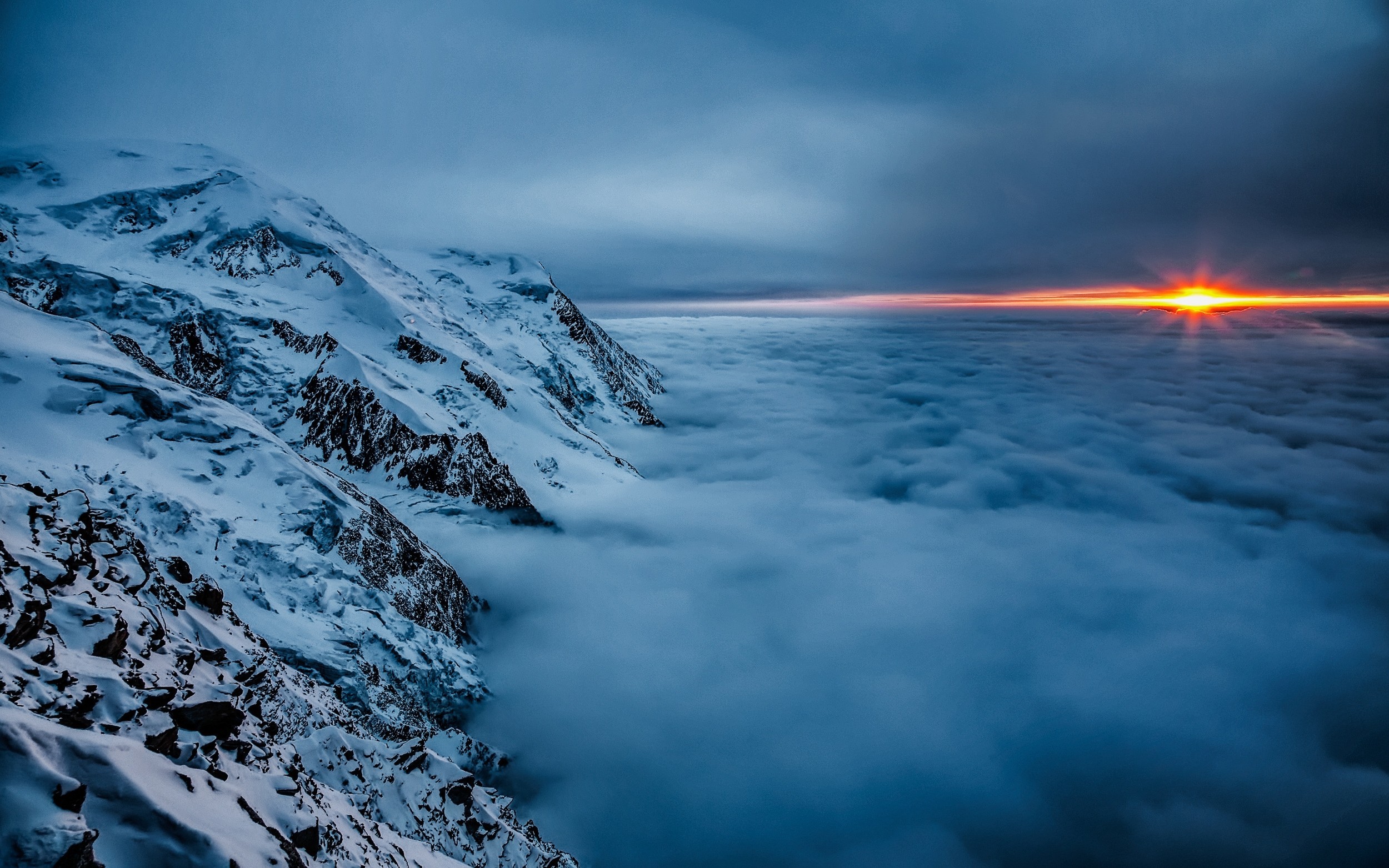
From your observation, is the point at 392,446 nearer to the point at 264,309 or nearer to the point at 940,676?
the point at 264,309

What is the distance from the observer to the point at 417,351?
4150 centimetres

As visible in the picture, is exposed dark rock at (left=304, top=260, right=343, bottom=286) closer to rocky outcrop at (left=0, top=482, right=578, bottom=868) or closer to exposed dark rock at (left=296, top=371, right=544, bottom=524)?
exposed dark rock at (left=296, top=371, right=544, bottom=524)

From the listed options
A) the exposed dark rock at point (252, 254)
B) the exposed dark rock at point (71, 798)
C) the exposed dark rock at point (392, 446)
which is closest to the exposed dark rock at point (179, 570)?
the exposed dark rock at point (71, 798)

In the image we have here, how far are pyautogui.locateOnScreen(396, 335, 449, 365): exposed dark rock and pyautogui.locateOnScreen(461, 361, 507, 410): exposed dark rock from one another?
2.14m

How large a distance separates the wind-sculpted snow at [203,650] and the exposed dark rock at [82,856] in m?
0.02

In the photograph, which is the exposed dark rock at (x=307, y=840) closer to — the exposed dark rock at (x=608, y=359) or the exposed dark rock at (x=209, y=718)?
the exposed dark rock at (x=209, y=718)

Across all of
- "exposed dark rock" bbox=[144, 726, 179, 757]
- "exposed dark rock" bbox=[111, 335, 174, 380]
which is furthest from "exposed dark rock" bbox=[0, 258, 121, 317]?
"exposed dark rock" bbox=[144, 726, 179, 757]

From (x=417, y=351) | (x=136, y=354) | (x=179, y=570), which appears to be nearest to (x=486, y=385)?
(x=417, y=351)

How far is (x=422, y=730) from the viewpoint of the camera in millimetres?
17656

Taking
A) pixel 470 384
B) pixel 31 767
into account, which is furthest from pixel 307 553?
pixel 470 384

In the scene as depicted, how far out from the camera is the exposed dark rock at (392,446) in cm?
3108

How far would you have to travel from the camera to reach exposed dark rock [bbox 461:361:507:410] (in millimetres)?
44438

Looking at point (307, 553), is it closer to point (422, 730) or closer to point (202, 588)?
point (422, 730)

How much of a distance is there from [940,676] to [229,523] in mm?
43298
